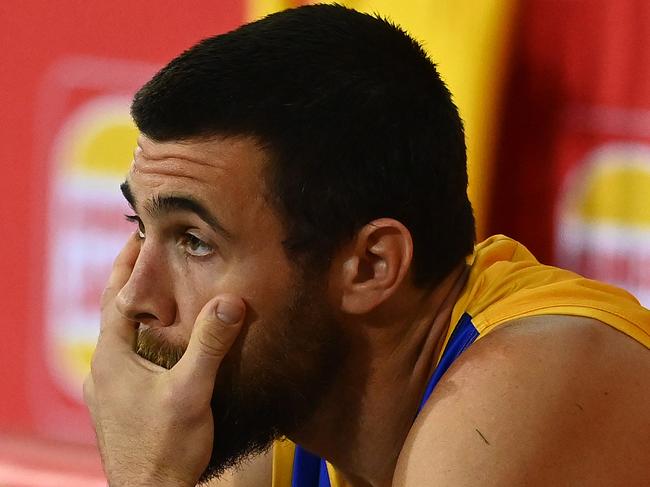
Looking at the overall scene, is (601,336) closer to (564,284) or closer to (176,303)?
(564,284)

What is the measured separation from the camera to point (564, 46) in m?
2.33

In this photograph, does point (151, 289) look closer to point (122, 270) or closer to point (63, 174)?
point (122, 270)

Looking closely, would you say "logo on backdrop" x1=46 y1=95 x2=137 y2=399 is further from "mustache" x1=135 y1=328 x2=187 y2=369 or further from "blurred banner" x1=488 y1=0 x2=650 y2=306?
"mustache" x1=135 y1=328 x2=187 y2=369

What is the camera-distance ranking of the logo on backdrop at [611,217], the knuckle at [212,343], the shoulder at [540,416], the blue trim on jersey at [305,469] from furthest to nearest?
the logo on backdrop at [611,217], the blue trim on jersey at [305,469], the knuckle at [212,343], the shoulder at [540,416]

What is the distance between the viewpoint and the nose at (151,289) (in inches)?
49.4

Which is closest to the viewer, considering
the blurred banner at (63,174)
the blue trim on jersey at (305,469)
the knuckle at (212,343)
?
the knuckle at (212,343)

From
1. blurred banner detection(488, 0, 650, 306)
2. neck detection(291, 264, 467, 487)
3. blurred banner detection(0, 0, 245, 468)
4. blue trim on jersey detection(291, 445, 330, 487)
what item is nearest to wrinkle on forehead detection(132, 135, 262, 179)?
neck detection(291, 264, 467, 487)

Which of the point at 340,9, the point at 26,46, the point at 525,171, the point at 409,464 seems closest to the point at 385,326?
the point at 409,464

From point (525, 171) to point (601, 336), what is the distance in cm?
121

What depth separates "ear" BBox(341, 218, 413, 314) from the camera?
1270 mm

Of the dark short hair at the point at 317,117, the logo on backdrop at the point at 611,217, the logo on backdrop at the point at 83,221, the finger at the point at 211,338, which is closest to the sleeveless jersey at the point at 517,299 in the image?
the dark short hair at the point at 317,117

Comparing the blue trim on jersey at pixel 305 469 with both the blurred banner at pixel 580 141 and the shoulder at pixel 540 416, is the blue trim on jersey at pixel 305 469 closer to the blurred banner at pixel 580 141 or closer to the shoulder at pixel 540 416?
the shoulder at pixel 540 416

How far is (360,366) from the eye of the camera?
1333mm

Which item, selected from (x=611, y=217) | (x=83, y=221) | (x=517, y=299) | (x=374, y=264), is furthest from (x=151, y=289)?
(x=83, y=221)
